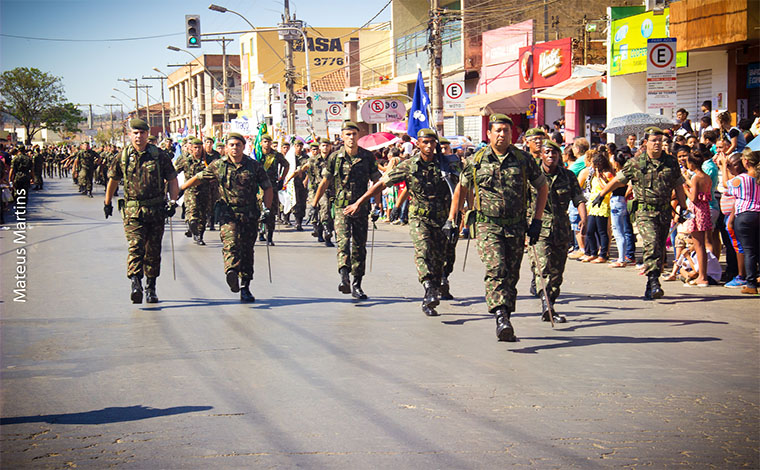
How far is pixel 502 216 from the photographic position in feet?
26.4

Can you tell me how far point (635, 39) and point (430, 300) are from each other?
16.9 metres

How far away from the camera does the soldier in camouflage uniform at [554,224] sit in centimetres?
915

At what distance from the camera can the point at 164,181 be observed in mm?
10383

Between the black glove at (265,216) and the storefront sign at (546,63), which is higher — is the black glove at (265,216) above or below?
below

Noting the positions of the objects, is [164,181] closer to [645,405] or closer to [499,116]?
[499,116]

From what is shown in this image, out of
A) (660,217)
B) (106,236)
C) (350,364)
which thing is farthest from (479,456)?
(106,236)

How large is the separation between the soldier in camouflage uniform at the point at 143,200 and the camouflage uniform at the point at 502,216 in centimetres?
394

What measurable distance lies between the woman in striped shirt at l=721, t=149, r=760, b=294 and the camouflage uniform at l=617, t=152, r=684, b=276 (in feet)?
3.04

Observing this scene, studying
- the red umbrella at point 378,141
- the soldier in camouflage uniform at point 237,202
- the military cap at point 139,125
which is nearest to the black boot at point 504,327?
the soldier in camouflage uniform at point 237,202

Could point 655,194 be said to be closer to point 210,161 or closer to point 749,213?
point 749,213

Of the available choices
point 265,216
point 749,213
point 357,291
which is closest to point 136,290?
point 265,216

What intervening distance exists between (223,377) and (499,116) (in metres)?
3.42

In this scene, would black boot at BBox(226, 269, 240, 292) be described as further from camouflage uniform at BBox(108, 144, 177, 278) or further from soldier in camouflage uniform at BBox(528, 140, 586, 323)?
soldier in camouflage uniform at BBox(528, 140, 586, 323)

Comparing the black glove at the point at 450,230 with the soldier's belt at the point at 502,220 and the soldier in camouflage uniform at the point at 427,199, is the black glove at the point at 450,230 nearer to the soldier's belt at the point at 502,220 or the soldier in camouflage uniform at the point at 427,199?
the soldier's belt at the point at 502,220
